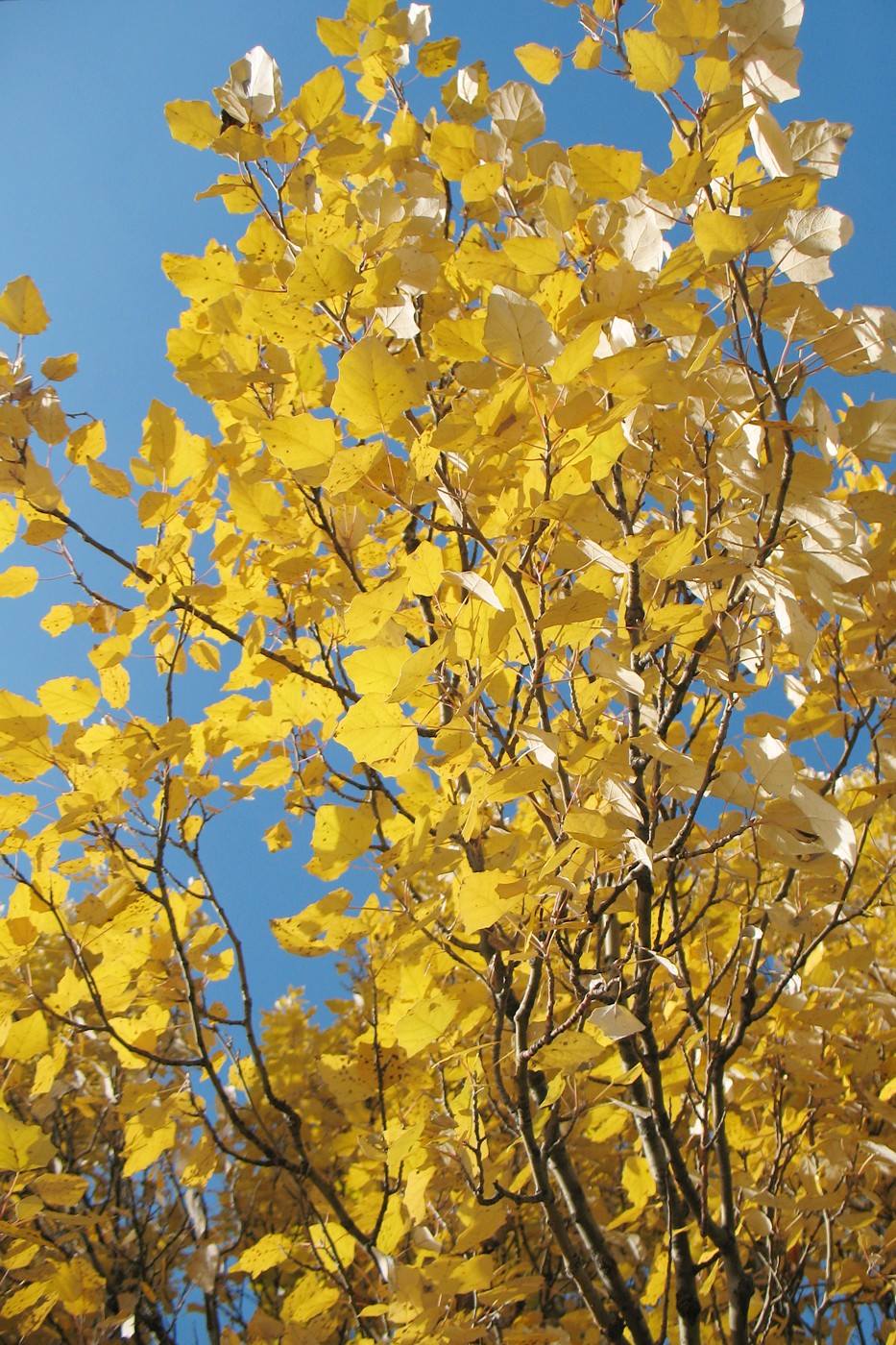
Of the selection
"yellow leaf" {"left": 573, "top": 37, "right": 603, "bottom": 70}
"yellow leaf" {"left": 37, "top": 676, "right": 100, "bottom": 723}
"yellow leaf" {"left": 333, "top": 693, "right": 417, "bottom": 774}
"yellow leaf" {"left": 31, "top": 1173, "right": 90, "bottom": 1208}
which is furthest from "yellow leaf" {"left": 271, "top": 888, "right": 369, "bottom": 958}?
"yellow leaf" {"left": 573, "top": 37, "right": 603, "bottom": 70}

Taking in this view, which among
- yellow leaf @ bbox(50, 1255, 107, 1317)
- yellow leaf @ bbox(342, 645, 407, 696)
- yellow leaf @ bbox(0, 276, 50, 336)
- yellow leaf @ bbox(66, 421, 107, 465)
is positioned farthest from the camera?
yellow leaf @ bbox(50, 1255, 107, 1317)

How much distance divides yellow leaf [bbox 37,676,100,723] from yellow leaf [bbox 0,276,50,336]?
0.52 meters

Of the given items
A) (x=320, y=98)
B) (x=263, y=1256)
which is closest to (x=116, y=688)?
(x=320, y=98)

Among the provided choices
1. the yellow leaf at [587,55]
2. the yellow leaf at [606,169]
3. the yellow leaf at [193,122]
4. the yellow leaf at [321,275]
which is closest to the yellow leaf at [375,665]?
the yellow leaf at [321,275]

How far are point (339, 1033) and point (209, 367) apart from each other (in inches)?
137

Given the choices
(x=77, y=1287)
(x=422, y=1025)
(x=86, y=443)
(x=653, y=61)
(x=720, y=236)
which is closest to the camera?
(x=720, y=236)

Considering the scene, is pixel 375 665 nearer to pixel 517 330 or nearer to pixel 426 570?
pixel 426 570

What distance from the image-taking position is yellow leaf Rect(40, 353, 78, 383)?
134 cm

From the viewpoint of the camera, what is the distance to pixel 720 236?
841 millimetres

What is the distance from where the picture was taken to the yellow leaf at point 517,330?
2.82ft

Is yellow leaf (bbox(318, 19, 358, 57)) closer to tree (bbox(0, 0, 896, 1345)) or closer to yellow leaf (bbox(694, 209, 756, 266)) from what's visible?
tree (bbox(0, 0, 896, 1345))

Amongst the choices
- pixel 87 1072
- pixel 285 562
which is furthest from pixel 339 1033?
pixel 285 562

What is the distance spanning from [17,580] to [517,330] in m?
0.87

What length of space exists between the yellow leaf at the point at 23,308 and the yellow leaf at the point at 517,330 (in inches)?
30.1
